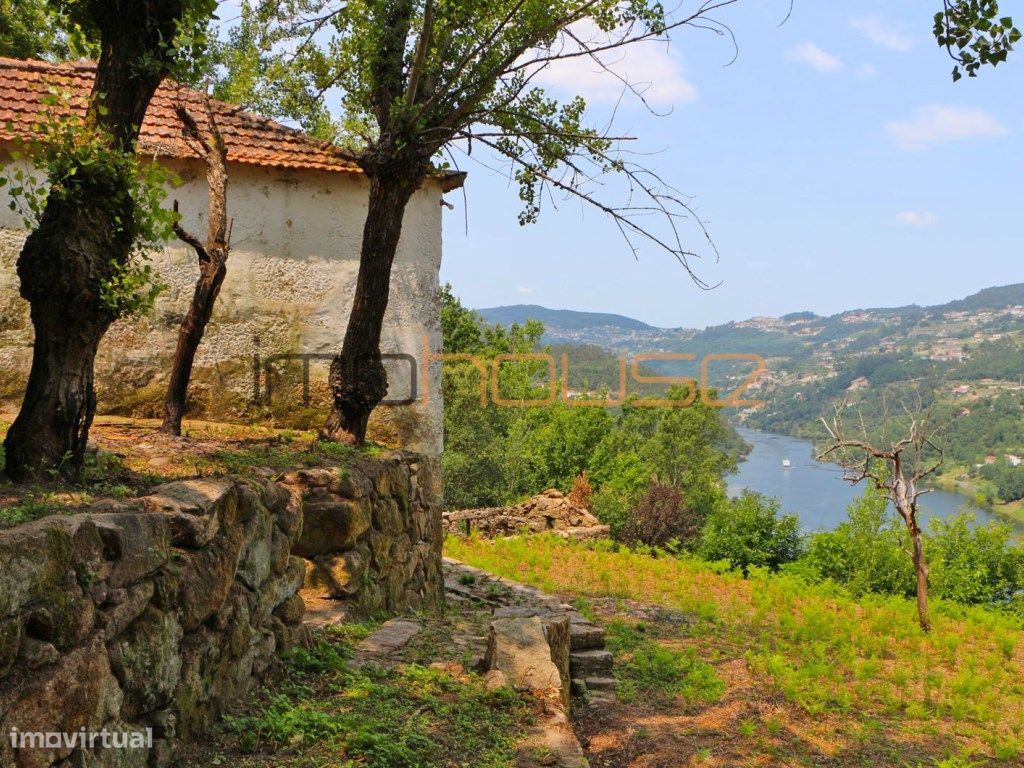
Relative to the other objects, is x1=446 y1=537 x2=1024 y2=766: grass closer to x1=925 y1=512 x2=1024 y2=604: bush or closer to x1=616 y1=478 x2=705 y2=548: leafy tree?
x1=925 y1=512 x2=1024 y2=604: bush

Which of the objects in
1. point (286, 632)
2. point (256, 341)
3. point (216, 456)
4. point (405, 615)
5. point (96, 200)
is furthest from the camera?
point (256, 341)

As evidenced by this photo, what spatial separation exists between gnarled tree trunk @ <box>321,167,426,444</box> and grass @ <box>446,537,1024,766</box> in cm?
359

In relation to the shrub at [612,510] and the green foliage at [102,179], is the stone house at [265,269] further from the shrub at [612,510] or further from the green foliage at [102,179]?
the shrub at [612,510]

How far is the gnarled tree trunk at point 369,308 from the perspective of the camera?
27.4 ft

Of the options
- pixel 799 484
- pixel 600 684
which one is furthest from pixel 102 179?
pixel 799 484

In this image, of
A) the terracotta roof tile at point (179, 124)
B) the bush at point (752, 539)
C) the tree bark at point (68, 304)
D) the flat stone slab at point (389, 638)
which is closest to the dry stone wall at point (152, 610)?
the flat stone slab at point (389, 638)

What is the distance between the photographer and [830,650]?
1009cm

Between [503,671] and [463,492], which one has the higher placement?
[503,671]

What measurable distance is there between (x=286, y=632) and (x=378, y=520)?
2.46m

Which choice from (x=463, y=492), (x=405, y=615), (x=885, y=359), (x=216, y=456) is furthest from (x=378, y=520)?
(x=885, y=359)

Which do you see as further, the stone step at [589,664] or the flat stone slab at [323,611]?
the stone step at [589,664]

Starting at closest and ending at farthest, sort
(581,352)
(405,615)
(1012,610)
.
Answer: (405,615) < (1012,610) < (581,352)

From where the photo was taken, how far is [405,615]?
24.8 feet

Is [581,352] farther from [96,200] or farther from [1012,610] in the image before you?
[96,200]
